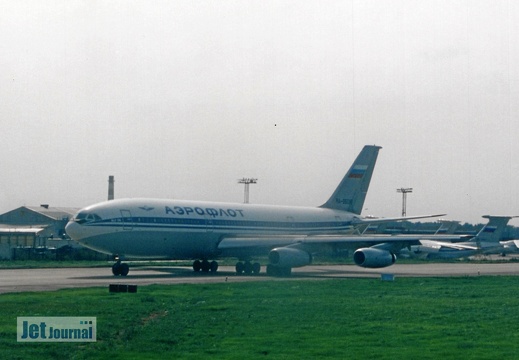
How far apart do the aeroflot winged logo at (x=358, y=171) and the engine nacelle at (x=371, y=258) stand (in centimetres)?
1417

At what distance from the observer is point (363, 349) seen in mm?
14156

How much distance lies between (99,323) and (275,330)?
384 centimetres

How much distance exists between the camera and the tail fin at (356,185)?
184ft

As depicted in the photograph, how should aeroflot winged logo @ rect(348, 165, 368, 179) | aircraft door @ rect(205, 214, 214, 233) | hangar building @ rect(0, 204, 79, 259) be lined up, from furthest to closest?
hangar building @ rect(0, 204, 79, 259) < aeroflot winged logo @ rect(348, 165, 368, 179) < aircraft door @ rect(205, 214, 214, 233)

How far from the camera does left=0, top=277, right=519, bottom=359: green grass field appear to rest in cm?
1391

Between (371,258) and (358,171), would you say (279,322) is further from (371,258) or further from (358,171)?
(358,171)

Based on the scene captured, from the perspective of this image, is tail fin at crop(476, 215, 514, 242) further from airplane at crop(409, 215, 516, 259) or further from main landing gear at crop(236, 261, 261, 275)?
main landing gear at crop(236, 261, 261, 275)

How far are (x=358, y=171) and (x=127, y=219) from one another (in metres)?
21.3

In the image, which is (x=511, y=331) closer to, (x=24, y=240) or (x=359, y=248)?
(x=359, y=248)

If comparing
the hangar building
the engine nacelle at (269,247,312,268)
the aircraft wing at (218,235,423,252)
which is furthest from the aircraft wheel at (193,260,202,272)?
the hangar building

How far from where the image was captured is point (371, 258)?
42.4 meters

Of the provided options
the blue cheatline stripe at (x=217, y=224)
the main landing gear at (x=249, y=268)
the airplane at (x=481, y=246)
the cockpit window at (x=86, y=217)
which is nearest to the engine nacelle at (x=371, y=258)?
the main landing gear at (x=249, y=268)

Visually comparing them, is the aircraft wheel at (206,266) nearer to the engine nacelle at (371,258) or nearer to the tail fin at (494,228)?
the engine nacelle at (371,258)

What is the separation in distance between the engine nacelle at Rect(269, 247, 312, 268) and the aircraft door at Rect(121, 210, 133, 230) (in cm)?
751
